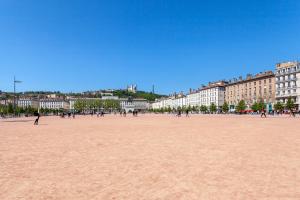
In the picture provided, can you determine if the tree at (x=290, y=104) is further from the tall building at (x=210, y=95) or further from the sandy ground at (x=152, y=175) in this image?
the sandy ground at (x=152, y=175)

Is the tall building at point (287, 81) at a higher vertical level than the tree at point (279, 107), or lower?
higher

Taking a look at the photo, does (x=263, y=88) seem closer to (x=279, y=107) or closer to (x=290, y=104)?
(x=279, y=107)

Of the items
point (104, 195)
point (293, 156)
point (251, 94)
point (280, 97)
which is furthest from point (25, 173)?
point (251, 94)

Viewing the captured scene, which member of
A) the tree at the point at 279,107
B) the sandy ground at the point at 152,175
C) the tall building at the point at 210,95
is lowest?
the sandy ground at the point at 152,175

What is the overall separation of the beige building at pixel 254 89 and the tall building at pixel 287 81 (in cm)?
360

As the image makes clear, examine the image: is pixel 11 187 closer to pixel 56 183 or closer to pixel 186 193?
pixel 56 183

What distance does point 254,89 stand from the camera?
350 ft

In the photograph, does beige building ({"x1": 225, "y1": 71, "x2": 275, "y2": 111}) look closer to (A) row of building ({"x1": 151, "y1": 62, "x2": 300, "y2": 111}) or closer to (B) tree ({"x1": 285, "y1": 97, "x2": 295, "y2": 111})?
(A) row of building ({"x1": 151, "y1": 62, "x2": 300, "y2": 111})

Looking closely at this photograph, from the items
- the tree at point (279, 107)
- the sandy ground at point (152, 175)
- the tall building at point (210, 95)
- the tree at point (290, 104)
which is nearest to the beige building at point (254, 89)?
the tall building at point (210, 95)

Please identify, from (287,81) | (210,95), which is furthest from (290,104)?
(210,95)

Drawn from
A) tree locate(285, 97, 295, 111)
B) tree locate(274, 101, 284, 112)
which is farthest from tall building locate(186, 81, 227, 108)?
tree locate(285, 97, 295, 111)

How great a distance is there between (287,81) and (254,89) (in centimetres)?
1660

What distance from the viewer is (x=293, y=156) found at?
10141 millimetres

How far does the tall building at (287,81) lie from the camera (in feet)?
287
